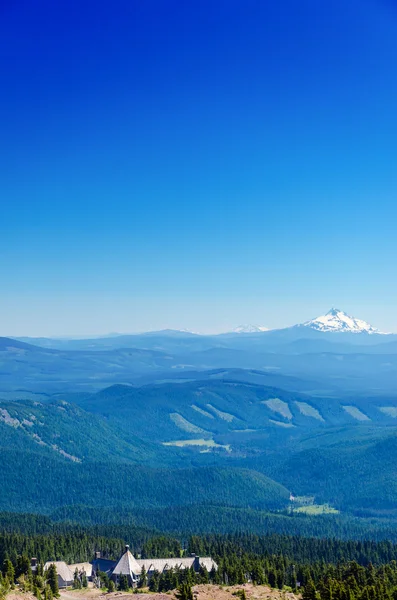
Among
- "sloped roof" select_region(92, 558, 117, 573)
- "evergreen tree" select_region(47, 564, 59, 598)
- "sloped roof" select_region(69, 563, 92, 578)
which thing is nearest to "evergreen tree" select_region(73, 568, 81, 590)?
"sloped roof" select_region(69, 563, 92, 578)

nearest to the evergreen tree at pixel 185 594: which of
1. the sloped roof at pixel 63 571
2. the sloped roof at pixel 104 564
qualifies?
the sloped roof at pixel 63 571

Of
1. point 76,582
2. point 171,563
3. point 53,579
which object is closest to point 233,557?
point 171,563

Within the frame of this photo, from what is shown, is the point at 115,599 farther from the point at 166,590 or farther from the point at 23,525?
the point at 23,525

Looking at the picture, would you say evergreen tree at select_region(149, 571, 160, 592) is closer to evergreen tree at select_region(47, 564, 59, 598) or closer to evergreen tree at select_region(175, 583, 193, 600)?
evergreen tree at select_region(47, 564, 59, 598)

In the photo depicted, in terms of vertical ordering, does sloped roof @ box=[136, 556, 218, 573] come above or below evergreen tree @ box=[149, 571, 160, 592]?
below

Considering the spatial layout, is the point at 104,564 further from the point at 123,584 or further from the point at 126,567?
the point at 123,584

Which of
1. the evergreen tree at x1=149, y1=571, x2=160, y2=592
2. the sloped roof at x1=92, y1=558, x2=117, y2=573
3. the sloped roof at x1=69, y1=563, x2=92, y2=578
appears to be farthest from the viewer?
the sloped roof at x1=92, y1=558, x2=117, y2=573
